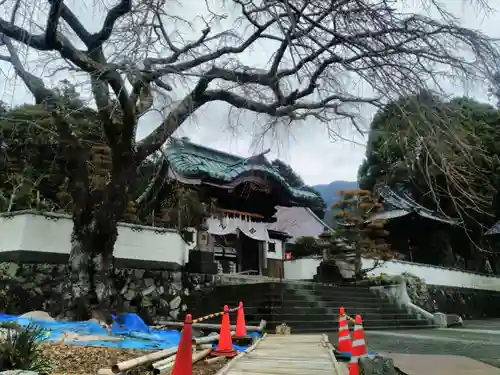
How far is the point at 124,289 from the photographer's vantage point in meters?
11.5

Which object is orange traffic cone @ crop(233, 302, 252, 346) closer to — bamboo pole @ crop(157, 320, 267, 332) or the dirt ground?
bamboo pole @ crop(157, 320, 267, 332)

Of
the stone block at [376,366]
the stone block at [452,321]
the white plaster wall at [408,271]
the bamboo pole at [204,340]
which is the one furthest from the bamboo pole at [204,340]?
the white plaster wall at [408,271]

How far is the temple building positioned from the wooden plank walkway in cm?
991

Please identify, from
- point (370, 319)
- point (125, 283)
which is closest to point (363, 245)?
point (370, 319)

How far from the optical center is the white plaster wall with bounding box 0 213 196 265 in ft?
34.0

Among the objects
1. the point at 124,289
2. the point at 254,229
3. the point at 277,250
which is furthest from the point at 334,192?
the point at 124,289

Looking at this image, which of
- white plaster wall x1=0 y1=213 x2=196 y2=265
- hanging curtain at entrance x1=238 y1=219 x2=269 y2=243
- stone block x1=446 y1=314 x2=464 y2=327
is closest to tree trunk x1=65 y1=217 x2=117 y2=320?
white plaster wall x1=0 y1=213 x2=196 y2=265

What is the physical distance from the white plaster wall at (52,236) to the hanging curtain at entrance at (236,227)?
633cm

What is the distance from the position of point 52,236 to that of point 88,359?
6423 mm

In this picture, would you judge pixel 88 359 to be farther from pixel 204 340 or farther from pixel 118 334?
pixel 118 334

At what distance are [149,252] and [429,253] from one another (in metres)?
21.2

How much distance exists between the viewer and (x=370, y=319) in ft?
44.1

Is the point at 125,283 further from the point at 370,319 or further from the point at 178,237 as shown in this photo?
the point at 370,319

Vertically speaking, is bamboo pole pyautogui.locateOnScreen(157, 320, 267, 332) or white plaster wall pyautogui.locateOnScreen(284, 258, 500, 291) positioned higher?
white plaster wall pyautogui.locateOnScreen(284, 258, 500, 291)
